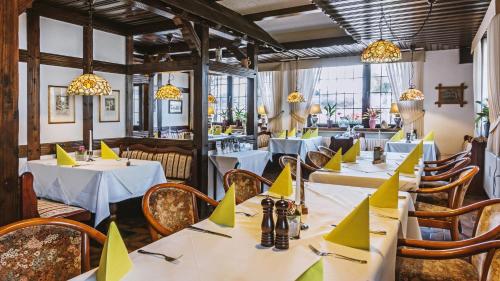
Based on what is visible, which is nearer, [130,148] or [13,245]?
[13,245]

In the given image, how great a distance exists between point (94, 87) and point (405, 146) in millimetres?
5465

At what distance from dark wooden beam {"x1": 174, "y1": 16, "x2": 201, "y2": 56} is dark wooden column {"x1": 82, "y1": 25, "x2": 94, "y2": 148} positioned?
1.40m

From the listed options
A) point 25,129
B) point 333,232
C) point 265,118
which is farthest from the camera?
point 265,118

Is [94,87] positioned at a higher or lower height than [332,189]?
higher

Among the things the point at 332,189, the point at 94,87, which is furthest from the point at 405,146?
the point at 94,87

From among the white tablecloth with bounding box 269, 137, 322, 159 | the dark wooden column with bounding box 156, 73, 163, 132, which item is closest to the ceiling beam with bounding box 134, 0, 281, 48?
the white tablecloth with bounding box 269, 137, 322, 159

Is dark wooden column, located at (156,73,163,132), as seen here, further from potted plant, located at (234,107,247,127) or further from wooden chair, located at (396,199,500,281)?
wooden chair, located at (396,199,500,281)

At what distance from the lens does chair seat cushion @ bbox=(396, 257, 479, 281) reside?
193 centimetres

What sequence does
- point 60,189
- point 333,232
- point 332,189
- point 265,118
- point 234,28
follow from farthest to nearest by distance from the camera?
point 265,118 → point 234,28 → point 60,189 → point 332,189 → point 333,232

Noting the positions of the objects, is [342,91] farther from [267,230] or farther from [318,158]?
[267,230]

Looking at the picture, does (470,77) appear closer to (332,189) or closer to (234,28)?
(234,28)

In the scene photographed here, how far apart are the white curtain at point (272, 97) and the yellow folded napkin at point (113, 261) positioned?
905 cm

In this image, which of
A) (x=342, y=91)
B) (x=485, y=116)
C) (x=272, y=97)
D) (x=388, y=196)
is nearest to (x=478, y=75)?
(x=485, y=116)

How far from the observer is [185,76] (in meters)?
10.9
